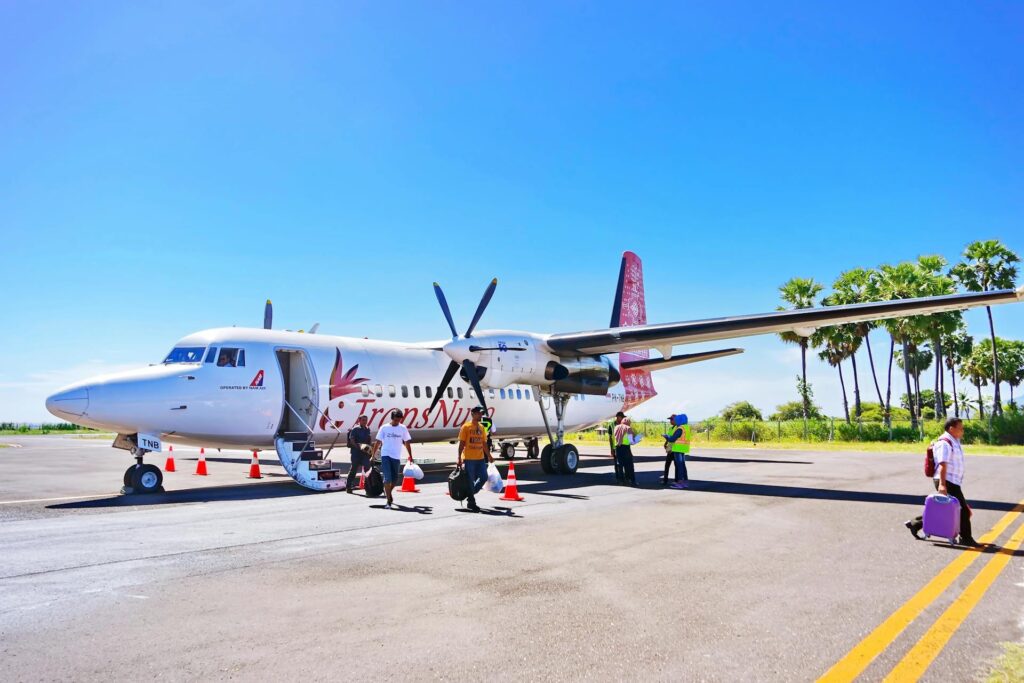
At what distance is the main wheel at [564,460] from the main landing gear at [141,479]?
10.0 metres

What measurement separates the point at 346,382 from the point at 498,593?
11812 millimetres

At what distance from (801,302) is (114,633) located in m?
47.4

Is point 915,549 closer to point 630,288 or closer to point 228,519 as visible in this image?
point 228,519

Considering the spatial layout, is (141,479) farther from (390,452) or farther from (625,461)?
(625,461)

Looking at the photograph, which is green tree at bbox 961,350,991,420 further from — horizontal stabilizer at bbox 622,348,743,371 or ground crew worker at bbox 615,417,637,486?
ground crew worker at bbox 615,417,637,486

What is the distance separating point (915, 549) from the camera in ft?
25.1

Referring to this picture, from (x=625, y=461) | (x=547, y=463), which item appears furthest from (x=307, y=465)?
(x=547, y=463)

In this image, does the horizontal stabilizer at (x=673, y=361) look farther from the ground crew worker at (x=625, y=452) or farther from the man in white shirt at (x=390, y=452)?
the man in white shirt at (x=390, y=452)

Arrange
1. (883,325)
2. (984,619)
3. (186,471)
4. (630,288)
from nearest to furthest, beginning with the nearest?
(984,619), (186,471), (630,288), (883,325)

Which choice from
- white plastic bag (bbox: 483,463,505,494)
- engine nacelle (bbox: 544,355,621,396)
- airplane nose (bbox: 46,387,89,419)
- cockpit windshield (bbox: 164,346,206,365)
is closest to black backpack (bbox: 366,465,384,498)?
white plastic bag (bbox: 483,463,505,494)

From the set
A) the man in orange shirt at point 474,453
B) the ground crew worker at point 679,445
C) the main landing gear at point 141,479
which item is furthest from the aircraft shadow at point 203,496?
the ground crew worker at point 679,445

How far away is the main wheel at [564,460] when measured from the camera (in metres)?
18.8

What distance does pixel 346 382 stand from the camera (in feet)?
54.6

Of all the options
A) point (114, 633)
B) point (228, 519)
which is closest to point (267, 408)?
point (228, 519)
